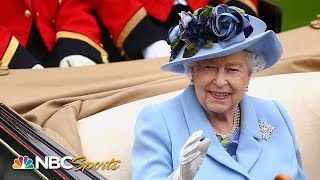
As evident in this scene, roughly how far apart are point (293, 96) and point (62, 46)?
33.2 inches

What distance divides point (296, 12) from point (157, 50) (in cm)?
115

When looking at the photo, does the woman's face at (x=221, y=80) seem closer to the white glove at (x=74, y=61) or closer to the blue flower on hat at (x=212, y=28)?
the blue flower on hat at (x=212, y=28)

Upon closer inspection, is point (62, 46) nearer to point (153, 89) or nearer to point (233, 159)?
point (153, 89)

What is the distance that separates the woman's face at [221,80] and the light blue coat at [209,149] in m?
0.06

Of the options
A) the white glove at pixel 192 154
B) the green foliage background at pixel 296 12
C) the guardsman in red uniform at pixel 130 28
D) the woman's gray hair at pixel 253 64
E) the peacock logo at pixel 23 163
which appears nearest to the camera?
the white glove at pixel 192 154

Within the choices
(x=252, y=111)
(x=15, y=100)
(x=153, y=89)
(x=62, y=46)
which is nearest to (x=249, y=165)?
(x=252, y=111)

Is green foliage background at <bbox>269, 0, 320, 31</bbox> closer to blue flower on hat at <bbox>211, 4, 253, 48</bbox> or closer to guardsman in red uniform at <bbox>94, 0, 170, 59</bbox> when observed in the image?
guardsman in red uniform at <bbox>94, 0, 170, 59</bbox>

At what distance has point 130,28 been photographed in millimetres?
2635

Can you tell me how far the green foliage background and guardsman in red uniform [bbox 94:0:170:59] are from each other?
1053 millimetres

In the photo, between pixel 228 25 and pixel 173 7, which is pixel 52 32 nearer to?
pixel 173 7

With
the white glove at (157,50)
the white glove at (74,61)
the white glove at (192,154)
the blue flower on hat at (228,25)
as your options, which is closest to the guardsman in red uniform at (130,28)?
the white glove at (157,50)

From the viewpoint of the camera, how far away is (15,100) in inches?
77.1

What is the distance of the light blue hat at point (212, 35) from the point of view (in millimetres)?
1568

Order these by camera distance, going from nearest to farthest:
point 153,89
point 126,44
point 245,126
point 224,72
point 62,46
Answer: point 224,72
point 245,126
point 153,89
point 62,46
point 126,44
